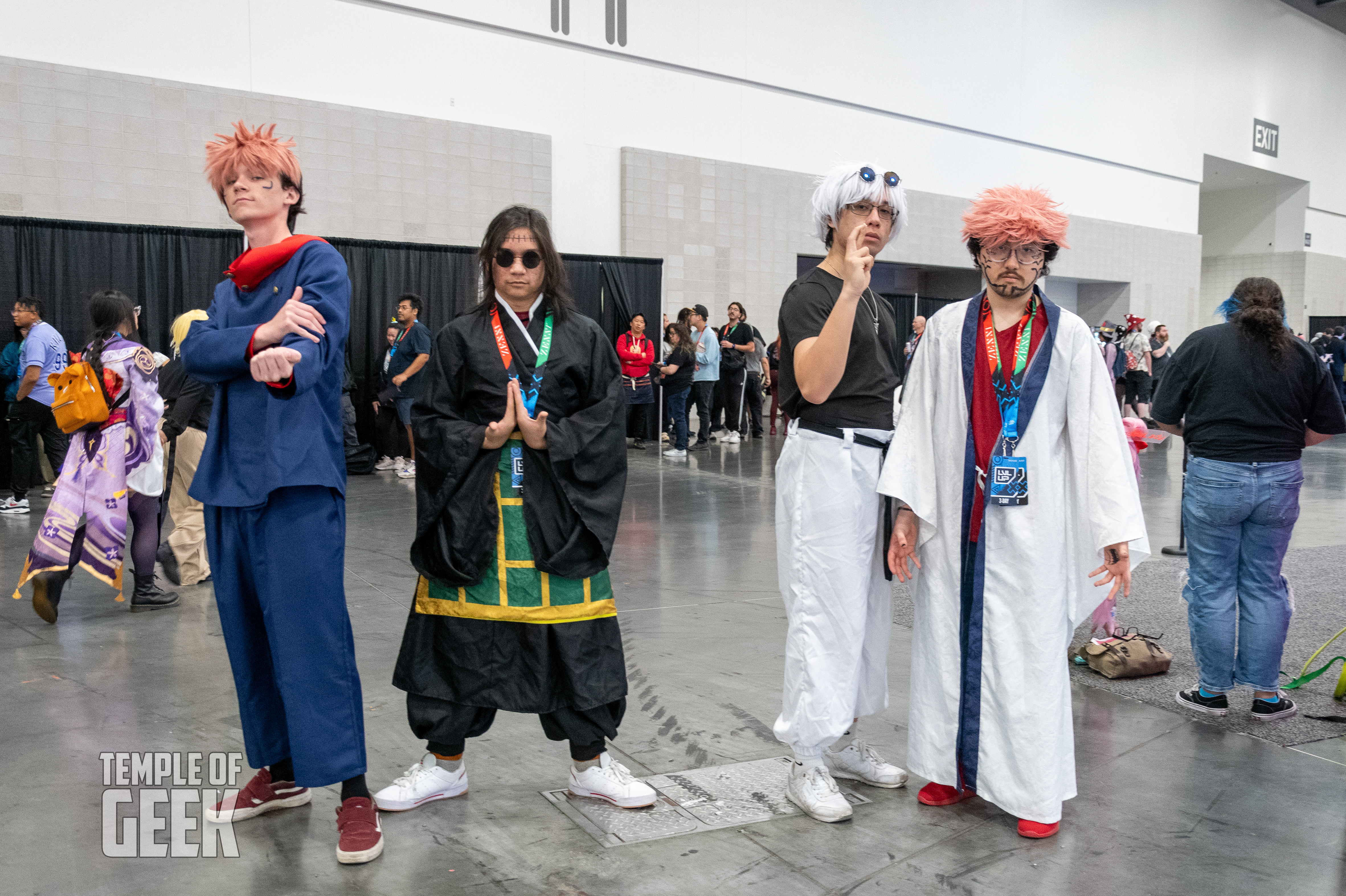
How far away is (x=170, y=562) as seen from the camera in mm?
5473

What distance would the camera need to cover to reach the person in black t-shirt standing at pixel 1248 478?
364cm

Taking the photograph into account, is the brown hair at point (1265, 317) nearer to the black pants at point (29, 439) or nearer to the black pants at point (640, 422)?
the black pants at point (29, 439)

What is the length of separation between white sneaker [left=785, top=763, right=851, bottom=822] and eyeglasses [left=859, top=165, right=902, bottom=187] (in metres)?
1.58

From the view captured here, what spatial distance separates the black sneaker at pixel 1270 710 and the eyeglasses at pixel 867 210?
7.57 feet

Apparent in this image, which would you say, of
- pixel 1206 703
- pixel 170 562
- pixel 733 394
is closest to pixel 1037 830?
pixel 1206 703

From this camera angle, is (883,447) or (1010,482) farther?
(883,447)

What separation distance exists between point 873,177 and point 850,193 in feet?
0.24

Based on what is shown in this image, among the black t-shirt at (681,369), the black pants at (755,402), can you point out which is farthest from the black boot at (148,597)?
the black pants at (755,402)

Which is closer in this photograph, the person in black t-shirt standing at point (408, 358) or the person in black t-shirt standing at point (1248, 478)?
the person in black t-shirt standing at point (1248, 478)

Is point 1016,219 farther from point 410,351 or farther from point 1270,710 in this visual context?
point 410,351

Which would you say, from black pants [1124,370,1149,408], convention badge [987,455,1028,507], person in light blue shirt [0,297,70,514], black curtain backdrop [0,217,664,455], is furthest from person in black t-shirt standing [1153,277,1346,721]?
black pants [1124,370,1149,408]

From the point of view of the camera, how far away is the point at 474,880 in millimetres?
2393

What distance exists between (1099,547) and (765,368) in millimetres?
11466

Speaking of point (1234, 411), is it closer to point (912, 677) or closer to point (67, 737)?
point (912, 677)
